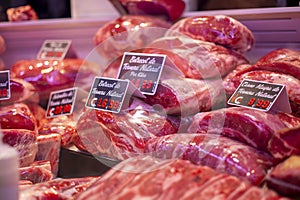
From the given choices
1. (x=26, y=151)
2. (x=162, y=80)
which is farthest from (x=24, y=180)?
(x=162, y=80)

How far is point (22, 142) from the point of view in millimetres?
1829

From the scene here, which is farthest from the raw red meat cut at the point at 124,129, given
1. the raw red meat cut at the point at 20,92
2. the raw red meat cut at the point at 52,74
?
the raw red meat cut at the point at 52,74

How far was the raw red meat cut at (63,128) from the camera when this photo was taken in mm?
2137

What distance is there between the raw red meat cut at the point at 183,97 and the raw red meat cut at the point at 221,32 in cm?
35

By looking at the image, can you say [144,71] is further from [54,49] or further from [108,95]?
[54,49]

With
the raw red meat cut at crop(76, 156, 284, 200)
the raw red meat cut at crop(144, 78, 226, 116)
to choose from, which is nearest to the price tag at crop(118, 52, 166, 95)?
the raw red meat cut at crop(144, 78, 226, 116)

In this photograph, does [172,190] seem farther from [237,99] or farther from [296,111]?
[296,111]

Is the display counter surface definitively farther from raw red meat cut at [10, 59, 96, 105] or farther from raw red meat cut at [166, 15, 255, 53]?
raw red meat cut at [10, 59, 96, 105]

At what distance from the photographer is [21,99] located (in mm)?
2451

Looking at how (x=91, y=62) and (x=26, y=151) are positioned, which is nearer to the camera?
(x=26, y=151)

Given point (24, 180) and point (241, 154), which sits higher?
point (241, 154)

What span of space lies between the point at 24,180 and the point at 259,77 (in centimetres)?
106

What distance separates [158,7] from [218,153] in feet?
4.46

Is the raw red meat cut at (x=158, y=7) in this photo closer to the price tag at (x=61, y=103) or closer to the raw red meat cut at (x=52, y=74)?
the raw red meat cut at (x=52, y=74)
